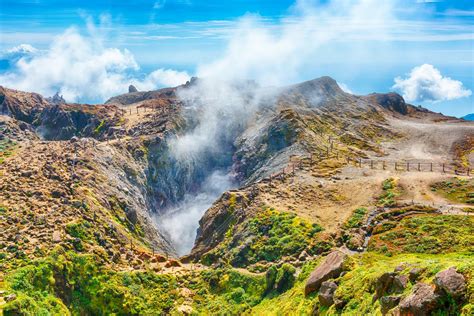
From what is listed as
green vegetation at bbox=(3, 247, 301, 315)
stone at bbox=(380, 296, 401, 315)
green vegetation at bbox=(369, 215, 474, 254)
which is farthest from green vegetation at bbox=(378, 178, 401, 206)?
stone at bbox=(380, 296, 401, 315)

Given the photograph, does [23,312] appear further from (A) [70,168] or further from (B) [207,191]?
(B) [207,191]

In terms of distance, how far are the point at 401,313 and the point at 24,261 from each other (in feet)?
151

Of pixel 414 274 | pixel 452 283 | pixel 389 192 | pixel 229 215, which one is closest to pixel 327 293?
pixel 414 274

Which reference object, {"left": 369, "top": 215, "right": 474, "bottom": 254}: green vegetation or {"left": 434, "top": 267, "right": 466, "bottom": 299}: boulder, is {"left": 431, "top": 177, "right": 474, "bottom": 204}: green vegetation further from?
{"left": 434, "top": 267, "right": 466, "bottom": 299}: boulder

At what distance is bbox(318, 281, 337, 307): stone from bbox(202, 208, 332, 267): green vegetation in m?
24.4

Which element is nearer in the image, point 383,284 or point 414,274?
point 414,274

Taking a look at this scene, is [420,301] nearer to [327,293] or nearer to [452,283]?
[452,283]

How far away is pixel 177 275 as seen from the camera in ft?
221

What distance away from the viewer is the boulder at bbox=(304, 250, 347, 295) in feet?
140

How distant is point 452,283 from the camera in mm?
24250

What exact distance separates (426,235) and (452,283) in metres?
38.4

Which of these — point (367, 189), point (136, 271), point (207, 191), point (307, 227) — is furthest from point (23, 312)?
point (207, 191)

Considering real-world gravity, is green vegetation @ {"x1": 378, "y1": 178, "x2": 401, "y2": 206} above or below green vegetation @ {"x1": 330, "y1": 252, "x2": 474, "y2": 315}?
above

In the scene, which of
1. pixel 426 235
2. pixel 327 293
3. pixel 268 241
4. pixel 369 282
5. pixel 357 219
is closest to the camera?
pixel 369 282
